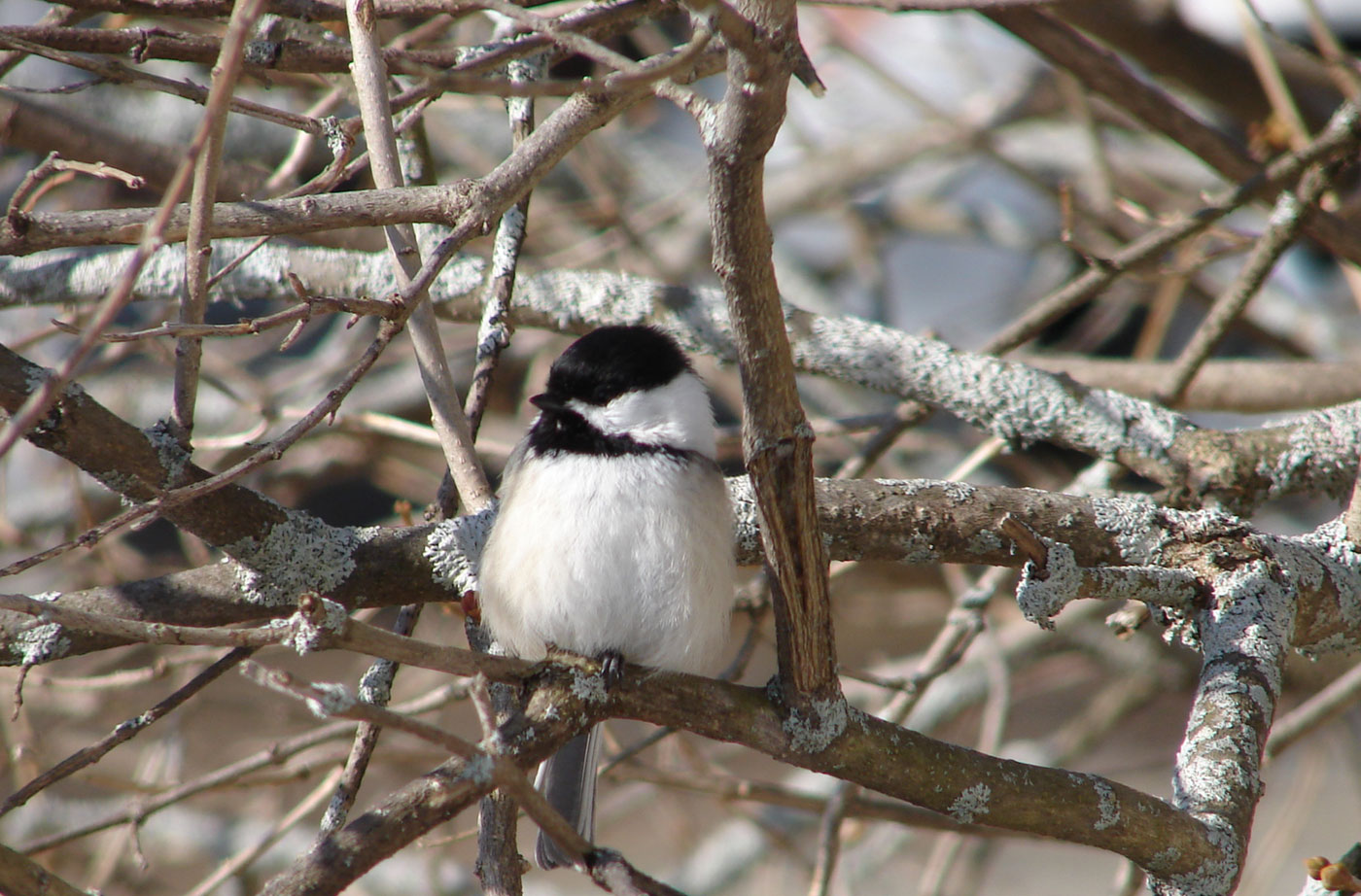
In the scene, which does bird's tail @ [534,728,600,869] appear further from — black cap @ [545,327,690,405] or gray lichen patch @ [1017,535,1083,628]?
gray lichen patch @ [1017,535,1083,628]

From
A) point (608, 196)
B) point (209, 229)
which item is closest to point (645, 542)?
point (209, 229)

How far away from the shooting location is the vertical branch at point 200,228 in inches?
41.8

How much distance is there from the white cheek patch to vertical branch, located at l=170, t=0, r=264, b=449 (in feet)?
2.35

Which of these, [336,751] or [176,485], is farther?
[336,751]

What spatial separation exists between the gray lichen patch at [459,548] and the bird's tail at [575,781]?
394mm

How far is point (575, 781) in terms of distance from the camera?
2.16m

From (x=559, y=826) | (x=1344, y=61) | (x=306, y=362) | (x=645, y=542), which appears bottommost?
(x=559, y=826)

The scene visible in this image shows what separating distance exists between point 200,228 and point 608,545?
2.86 feet

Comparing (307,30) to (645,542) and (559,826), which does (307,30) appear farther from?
(559,826)

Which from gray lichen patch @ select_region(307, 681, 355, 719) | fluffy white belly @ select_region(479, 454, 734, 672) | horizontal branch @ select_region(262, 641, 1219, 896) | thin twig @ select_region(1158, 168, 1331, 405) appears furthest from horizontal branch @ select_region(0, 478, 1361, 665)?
gray lichen patch @ select_region(307, 681, 355, 719)

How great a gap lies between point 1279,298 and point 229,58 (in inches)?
177

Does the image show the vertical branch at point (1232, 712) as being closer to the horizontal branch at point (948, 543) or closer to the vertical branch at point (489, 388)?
the horizontal branch at point (948, 543)

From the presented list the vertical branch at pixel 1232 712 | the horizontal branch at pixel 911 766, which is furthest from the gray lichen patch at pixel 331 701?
the vertical branch at pixel 1232 712

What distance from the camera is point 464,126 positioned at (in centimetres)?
468
